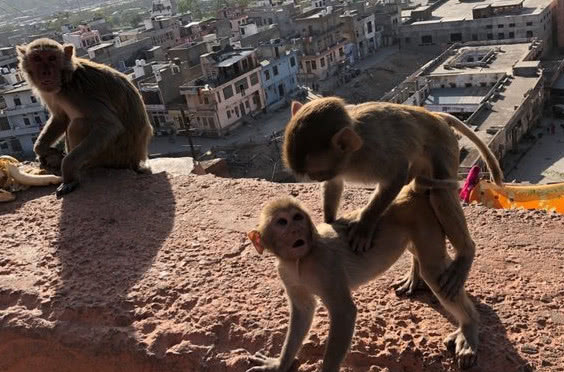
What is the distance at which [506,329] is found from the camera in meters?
2.92

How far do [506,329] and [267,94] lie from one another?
92.5 ft

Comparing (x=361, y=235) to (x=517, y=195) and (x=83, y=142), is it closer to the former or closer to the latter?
(x=83, y=142)

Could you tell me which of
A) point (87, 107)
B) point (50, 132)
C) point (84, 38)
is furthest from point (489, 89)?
point (84, 38)

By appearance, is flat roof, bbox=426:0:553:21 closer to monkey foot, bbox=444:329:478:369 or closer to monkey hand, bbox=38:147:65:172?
monkey hand, bbox=38:147:65:172

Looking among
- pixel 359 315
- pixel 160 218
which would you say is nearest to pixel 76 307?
pixel 160 218

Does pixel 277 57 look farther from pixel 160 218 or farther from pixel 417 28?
pixel 160 218

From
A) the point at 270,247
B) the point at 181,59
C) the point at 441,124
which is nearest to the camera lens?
the point at 270,247

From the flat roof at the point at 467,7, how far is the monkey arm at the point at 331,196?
32.5m

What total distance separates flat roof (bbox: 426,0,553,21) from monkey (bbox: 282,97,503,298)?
32144 millimetres

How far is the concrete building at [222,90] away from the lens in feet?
89.5

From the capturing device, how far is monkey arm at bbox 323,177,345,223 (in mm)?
3447

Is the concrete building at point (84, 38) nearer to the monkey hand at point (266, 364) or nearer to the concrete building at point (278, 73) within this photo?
the concrete building at point (278, 73)

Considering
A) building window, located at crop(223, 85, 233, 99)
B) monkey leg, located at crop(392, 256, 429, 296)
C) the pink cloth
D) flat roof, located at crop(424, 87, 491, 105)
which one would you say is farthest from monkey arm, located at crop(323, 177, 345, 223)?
building window, located at crop(223, 85, 233, 99)

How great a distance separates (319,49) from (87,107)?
29.8m
